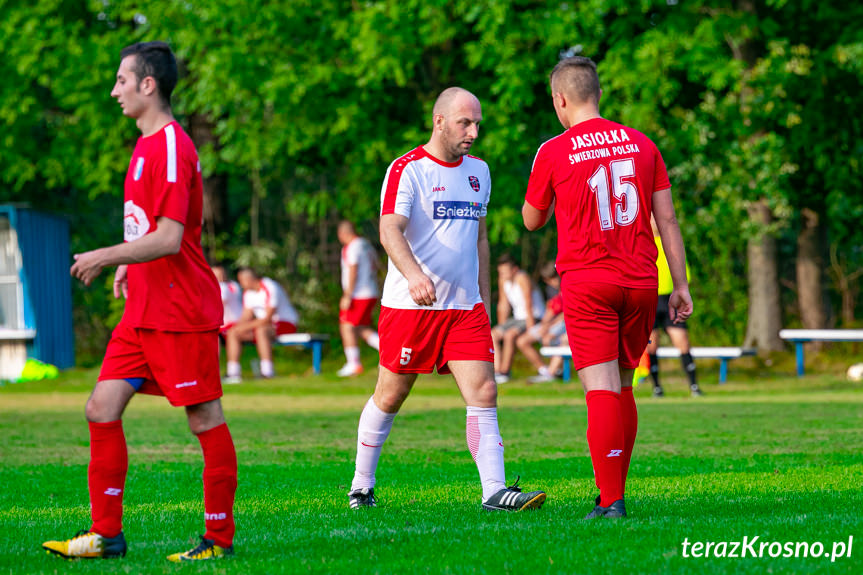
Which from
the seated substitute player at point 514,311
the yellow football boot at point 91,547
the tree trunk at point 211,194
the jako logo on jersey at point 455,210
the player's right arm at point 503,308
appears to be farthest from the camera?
the tree trunk at point 211,194

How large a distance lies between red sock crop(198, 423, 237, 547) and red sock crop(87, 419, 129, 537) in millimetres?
358

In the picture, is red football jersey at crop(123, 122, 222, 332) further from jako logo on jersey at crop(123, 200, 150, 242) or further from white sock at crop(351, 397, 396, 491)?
white sock at crop(351, 397, 396, 491)

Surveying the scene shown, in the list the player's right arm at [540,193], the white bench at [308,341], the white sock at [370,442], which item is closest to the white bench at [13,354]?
the white bench at [308,341]

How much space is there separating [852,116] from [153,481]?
1503cm

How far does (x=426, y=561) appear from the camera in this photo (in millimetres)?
4750

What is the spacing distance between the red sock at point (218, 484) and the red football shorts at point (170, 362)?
0.59 feet

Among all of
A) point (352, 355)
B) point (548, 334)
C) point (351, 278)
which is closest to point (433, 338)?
point (351, 278)

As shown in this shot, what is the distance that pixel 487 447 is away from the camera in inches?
250

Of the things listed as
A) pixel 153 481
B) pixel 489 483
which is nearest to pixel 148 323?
pixel 489 483

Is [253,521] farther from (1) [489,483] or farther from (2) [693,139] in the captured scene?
(2) [693,139]

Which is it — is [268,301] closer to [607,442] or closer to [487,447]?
[487,447]

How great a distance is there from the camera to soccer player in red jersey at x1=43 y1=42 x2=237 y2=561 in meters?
4.84

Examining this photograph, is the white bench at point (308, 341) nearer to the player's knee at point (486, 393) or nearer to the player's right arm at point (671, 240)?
the player's knee at point (486, 393)

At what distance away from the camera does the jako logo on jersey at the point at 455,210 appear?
6395 millimetres
